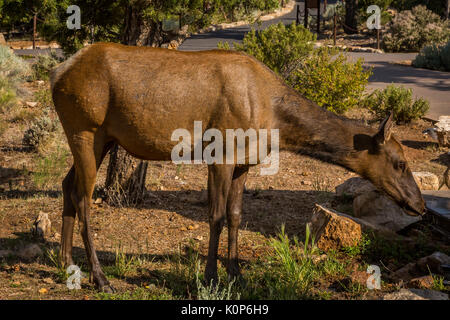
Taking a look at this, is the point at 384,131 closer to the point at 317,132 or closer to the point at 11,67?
the point at 317,132

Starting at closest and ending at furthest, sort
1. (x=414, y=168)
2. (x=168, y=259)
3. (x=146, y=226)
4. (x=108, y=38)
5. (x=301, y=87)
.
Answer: (x=168, y=259), (x=146, y=226), (x=108, y=38), (x=414, y=168), (x=301, y=87)

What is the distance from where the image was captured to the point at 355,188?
7586mm

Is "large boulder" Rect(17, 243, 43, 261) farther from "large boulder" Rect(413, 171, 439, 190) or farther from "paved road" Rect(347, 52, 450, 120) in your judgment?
"paved road" Rect(347, 52, 450, 120)

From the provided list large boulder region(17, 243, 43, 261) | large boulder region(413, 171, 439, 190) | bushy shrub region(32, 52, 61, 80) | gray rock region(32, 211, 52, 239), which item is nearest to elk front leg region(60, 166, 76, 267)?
large boulder region(17, 243, 43, 261)

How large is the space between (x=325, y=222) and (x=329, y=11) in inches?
1333

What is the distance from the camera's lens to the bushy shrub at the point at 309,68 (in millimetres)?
11516

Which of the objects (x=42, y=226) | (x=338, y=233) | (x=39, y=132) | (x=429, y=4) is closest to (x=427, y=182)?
(x=338, y=233)

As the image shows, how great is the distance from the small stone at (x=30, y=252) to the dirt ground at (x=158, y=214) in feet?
0.23

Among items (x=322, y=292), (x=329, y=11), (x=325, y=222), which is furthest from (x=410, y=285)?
(x=329, y=11)

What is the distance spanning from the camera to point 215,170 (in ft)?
16.9

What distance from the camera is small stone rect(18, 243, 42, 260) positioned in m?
6.05

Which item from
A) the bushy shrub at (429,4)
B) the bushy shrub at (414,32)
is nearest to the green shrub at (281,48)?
the bushy shrub at (414,32)

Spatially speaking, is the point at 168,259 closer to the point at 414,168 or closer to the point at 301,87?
the point at 414,168

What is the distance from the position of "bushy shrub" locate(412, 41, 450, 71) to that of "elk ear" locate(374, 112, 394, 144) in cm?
1550
